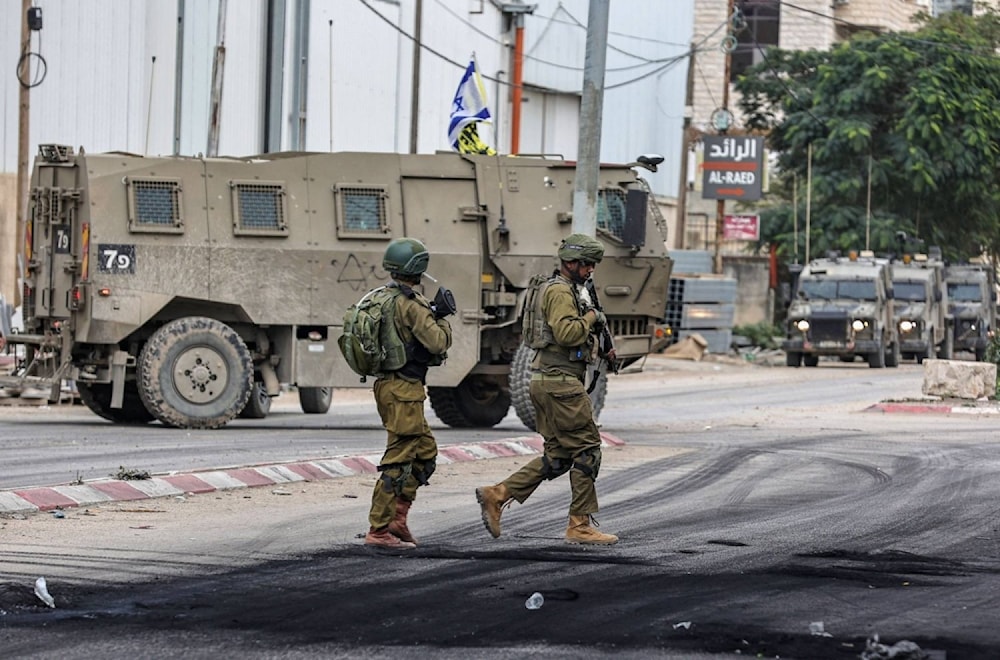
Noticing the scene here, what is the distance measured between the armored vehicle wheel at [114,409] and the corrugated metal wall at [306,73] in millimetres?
4804

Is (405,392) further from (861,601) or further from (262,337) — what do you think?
(262,337)

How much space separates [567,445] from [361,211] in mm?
8819

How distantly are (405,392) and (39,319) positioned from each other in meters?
9.67

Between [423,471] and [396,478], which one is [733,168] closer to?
[423,471]

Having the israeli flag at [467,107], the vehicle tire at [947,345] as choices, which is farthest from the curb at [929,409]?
the vehicle tire at [947,345]

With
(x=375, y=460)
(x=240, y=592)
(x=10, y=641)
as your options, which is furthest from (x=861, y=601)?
(x=375, y=460)

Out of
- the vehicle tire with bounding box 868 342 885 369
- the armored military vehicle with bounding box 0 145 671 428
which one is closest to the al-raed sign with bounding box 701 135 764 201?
the vehicle tire with bounding box 868 342 885 369

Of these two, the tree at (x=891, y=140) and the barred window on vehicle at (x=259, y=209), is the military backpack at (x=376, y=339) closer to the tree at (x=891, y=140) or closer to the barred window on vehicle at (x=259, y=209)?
the barred window on vehicle at (x=259, y=209)

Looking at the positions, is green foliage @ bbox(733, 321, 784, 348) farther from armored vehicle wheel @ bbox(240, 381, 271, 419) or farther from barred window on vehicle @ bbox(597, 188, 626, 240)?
barred window on vehicle @ bbox(597, 188, 626, 240)

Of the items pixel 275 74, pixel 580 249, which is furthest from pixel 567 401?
pixel 275 74

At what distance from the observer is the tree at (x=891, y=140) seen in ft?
147

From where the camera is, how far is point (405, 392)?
29.3ft

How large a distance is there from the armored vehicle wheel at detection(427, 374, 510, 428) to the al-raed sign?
24.0m

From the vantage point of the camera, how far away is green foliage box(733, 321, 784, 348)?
4331 cm
